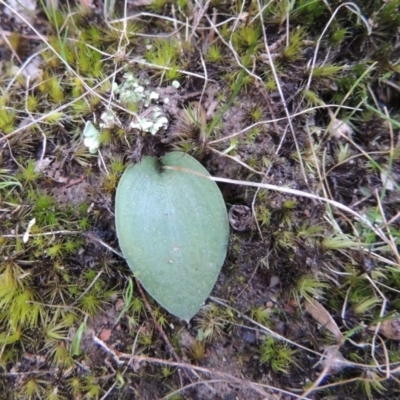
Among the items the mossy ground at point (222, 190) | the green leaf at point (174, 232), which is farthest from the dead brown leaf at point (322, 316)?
the green leaf at point (174, 232)

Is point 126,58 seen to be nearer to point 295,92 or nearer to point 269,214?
point 295,92

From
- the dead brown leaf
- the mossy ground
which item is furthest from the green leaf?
the dead brown leaf

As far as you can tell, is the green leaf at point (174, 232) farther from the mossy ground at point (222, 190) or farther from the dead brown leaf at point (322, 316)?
the dead brown leaf at point (322, 316)

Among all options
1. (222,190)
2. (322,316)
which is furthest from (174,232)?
(322,316)

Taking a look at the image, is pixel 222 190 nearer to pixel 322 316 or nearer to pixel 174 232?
pixel 174 232

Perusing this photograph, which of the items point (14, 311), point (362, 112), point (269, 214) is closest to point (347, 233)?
point (269, 214)

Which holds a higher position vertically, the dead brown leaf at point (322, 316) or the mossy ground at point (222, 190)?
the mossy ground at point (222, 190)
